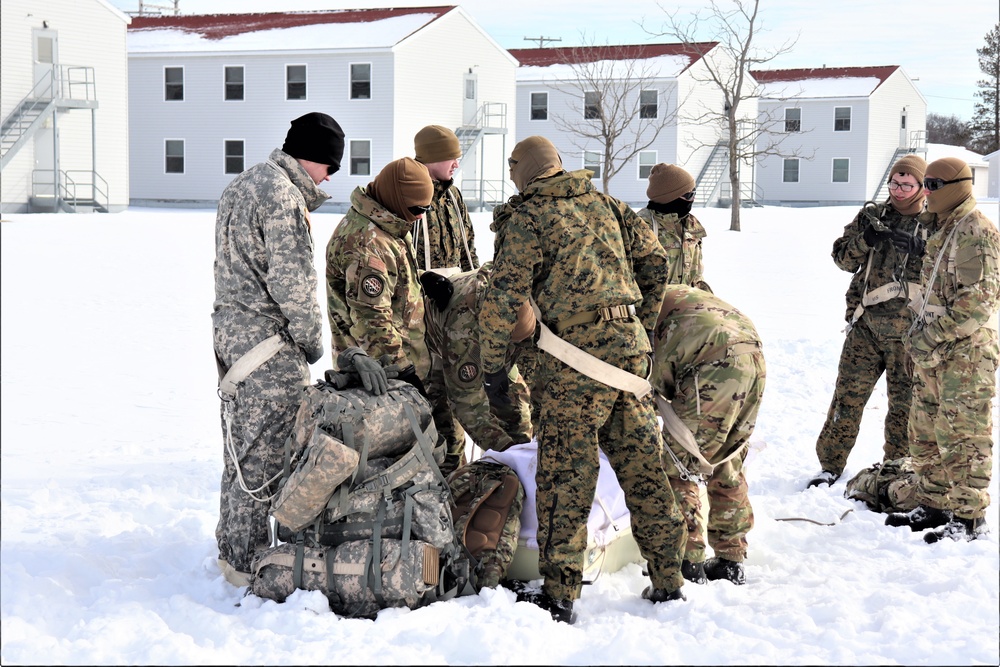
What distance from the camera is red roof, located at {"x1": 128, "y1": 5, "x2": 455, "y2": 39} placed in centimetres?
3553

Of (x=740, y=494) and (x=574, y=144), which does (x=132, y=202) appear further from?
(x=740, y=494)

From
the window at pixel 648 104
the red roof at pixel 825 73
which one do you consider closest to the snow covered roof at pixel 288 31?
the window at pixel 648 104

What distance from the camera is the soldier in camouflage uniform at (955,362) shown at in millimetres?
Result: 5750

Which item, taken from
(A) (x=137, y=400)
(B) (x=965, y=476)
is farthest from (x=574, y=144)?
(B) (x=965, y=476)

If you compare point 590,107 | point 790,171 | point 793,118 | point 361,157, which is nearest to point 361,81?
point 361,157

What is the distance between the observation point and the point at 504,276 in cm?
436

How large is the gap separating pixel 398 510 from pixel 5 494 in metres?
3.01

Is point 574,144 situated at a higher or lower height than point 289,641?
higher

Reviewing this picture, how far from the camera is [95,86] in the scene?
29094mm

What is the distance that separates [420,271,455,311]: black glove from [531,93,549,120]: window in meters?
37.1

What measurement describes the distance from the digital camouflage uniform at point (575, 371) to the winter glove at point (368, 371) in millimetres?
471

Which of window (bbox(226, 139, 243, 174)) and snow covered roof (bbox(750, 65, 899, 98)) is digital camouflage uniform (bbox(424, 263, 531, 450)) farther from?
snow covered roof (bbox(750, 65, 899, 98))

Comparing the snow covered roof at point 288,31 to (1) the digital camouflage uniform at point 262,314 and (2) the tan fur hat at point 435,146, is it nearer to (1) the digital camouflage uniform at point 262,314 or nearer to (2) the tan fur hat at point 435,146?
(2) the tan fur hat at point 435,146

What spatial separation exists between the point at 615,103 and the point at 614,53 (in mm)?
2671
